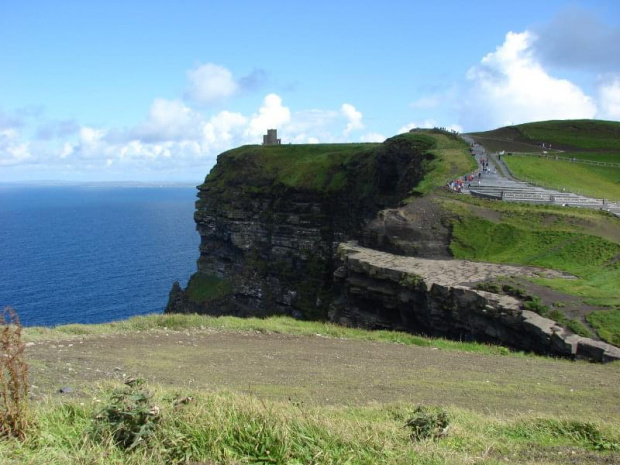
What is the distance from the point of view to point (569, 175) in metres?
55.7

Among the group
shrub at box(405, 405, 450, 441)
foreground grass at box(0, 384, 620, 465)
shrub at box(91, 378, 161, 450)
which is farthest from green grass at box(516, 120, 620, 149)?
shrub at box(91, 378, 161, 450)

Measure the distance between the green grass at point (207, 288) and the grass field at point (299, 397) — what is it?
42316 mm

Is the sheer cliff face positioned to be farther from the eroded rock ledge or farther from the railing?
the eroded rock ledge

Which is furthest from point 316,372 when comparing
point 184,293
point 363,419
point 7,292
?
point 7,292

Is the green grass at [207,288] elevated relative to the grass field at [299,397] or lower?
lower

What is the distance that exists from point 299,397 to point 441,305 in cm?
1601

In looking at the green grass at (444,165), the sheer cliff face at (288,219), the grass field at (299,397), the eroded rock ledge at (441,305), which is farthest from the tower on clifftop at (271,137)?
the grass field at (299,397)

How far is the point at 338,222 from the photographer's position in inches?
2424

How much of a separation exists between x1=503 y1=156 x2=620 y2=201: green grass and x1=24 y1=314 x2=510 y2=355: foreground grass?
2864cm

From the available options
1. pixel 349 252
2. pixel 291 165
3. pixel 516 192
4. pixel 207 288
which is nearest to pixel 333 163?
pixel 291 165

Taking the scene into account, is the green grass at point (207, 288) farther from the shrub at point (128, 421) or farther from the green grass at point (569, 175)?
the shrub at point (128, 421)

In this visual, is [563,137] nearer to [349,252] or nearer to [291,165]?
[291,165]

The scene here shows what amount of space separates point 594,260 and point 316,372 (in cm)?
2007

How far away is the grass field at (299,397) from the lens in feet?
27.2
